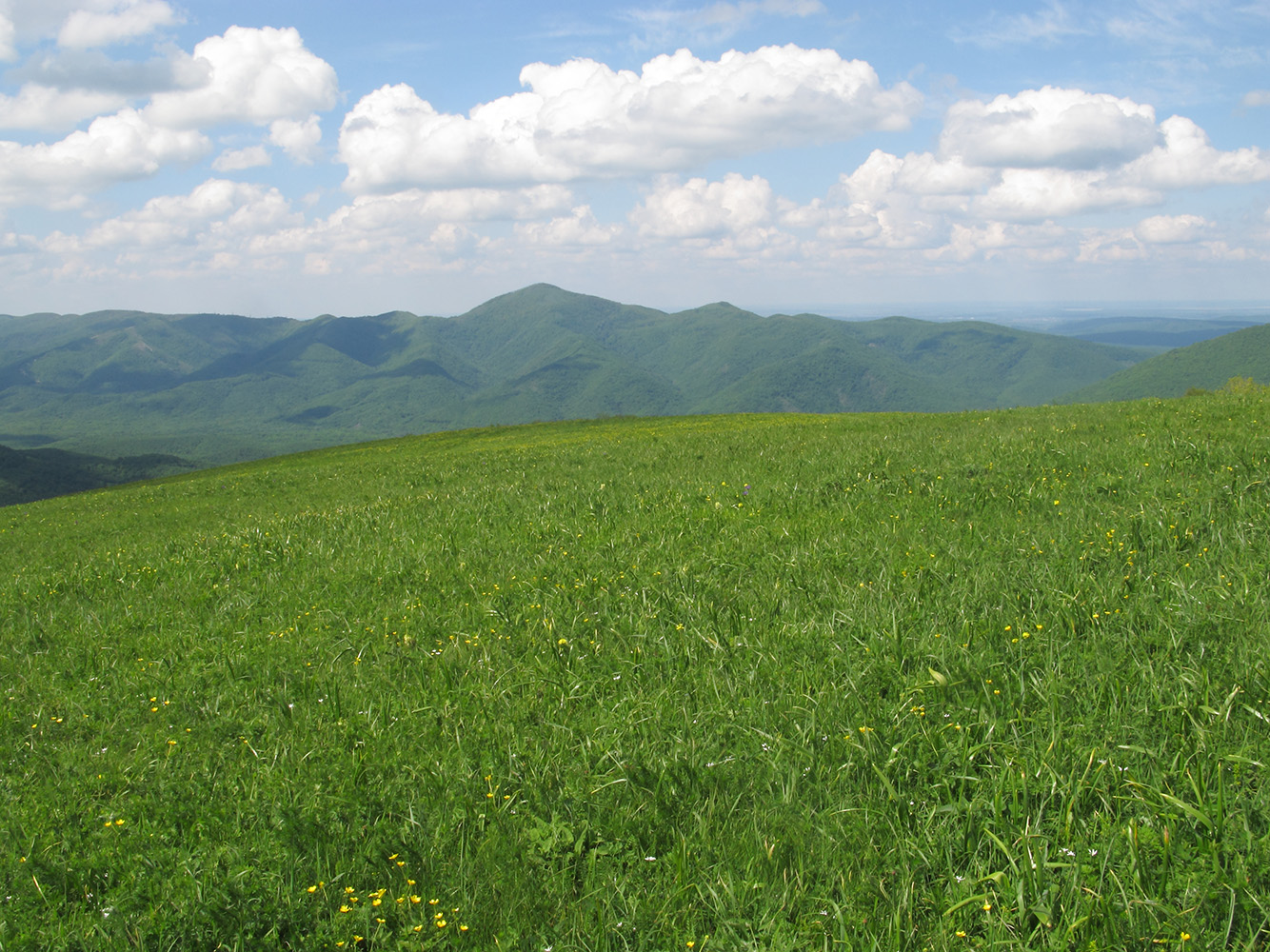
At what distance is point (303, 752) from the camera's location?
200 inches

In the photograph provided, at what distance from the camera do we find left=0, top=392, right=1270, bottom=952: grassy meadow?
3.54 metres

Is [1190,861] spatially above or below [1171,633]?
below

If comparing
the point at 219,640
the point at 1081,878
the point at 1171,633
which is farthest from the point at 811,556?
the point at 219,640

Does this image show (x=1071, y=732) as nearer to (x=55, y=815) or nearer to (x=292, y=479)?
(x=55, y=815)

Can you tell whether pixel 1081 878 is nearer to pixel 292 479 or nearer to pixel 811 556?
pixel 811 556

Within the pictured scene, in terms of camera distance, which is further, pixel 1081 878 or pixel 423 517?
pixel 423 517

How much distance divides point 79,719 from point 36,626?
12.3 feet

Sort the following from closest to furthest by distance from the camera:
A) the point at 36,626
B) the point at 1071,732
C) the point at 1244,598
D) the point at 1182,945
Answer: the point at 1182,945
the point at 1071,732
the point at 1244,598
the point at 36,626

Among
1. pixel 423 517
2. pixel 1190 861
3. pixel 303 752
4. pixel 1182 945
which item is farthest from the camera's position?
pixel 423 517

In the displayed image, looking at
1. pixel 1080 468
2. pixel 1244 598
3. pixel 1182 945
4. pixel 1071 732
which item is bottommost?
pixel 1182 945

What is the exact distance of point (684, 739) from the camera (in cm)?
488

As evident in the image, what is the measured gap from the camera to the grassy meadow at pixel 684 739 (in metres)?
3.54

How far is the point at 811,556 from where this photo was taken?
796cm

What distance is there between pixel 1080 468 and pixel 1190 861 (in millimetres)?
8734
